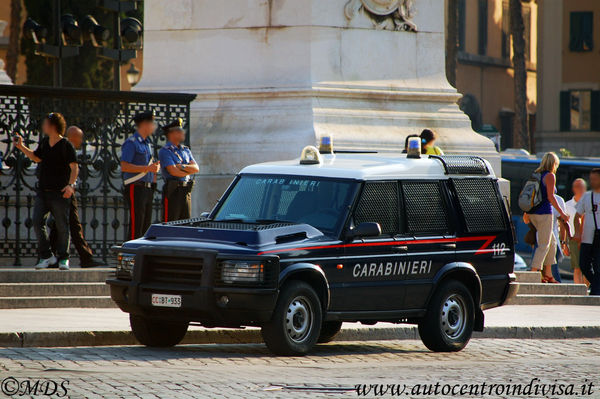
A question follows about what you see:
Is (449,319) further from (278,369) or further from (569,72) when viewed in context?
(569,72)

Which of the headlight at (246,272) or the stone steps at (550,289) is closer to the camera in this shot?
the headlight at (246,272)

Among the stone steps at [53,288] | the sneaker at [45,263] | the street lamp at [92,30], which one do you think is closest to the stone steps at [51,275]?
the stone steps at [53,288]

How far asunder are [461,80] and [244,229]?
62.1 meters

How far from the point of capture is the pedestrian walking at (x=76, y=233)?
15898mm

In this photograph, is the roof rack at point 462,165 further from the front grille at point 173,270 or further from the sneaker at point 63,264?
the sneaker at point 63,264

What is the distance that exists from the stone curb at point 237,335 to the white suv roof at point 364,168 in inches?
60.3

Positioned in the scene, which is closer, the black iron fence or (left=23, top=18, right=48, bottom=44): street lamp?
the black iron fence

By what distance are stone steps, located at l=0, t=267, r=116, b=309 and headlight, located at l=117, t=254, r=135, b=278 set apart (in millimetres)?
2690

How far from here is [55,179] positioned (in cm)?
1525

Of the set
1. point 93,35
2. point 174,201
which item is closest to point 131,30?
point 93,35

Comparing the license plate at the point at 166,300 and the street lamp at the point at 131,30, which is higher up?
the street lamp at the point at 131,30

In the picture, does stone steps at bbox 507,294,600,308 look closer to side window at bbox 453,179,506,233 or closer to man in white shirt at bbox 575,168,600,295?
man in white shirt at bbox 575,168,600,295

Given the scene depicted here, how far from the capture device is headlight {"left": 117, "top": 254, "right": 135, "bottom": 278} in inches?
474

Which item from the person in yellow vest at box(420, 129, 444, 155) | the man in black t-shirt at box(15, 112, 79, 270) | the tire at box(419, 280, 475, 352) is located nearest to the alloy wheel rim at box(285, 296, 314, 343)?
the tire at box(419, 280, 475, 352)
